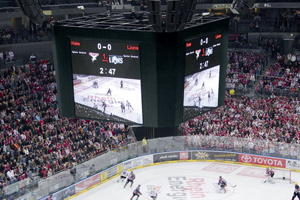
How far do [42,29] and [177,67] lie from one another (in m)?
26.1

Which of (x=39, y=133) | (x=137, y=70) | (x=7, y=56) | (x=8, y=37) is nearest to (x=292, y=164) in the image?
(x=137, y=70)

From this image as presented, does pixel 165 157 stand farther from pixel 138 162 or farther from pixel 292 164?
pixel 292 164

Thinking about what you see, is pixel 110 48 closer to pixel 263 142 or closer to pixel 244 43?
pixel 263 142

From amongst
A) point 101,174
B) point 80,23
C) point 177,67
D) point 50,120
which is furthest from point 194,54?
point 50,120

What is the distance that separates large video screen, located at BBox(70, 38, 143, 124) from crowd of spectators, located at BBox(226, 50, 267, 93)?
20.9m

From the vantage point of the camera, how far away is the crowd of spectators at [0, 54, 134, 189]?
30312 millimetres

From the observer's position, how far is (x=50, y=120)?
3538cm

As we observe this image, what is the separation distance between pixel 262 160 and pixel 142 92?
14568 mm

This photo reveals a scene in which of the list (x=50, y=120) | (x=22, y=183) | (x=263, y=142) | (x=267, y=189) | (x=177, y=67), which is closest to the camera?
(x=177, y=67)

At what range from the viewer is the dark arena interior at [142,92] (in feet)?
72.4

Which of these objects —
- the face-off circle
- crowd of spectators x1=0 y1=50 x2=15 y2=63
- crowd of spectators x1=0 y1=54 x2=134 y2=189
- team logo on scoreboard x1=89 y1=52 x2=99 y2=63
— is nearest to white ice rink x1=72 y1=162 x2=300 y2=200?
the face-off circle

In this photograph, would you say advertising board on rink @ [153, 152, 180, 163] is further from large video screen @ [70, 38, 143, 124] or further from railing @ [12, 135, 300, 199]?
large video screen @ [70, 38, 143, 124]

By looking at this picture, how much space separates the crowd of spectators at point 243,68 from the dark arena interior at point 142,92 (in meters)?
0.10

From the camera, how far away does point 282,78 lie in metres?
41.6
